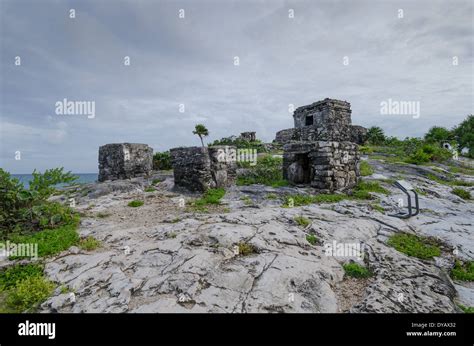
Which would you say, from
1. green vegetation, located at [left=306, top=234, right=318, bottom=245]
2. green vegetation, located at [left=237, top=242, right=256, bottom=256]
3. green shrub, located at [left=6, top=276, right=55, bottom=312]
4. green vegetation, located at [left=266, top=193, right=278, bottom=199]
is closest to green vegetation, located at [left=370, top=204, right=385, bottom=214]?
green vegetation, located at [left=266, top=193, right=278, bottom=199]

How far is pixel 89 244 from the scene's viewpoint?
17.8 ft

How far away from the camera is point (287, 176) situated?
38.2 feet

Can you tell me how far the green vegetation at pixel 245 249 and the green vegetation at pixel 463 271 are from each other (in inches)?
157

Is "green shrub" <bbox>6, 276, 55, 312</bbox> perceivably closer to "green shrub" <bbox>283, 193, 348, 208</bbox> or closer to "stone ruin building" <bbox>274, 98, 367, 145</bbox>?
"green shrub" <bbox>283, 193, 348, 208</bbox>

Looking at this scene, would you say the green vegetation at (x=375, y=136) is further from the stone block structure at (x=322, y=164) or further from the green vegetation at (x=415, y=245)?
the green vegetation at (x=415, y=245)

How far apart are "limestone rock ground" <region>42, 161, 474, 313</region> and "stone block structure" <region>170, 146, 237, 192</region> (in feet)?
10.5

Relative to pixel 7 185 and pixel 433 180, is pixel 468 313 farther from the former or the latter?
pixel 433 180

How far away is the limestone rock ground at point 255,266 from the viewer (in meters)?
3.44

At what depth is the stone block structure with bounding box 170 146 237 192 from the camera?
1070 cm

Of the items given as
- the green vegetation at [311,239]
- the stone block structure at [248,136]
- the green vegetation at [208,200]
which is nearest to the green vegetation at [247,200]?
the green vegetation at [208,200]

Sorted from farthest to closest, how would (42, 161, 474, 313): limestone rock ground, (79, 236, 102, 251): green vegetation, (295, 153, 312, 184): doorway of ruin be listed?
(295, 153, 312, 184): doorway of ruin, (79, 236, 102, 251): green vegetation, (42, 161, 474, 313): limestone rock ground
